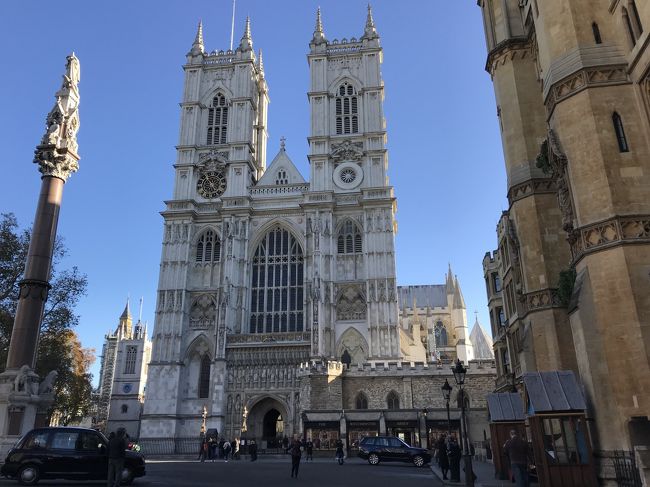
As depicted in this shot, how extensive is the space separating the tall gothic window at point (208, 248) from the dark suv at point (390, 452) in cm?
2583

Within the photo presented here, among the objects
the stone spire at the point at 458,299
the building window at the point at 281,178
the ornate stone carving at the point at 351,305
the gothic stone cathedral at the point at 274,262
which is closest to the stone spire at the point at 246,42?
the gothic stone cathedral at the point at 274,262

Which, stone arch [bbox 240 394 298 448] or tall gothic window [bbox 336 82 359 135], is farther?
tall gothic window [bbox 336 82 359 135]

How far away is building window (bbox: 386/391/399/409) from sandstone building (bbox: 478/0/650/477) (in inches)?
784

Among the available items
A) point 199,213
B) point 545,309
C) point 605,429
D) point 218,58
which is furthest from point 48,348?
point 218,58

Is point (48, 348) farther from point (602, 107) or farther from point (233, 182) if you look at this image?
point (602, 107)

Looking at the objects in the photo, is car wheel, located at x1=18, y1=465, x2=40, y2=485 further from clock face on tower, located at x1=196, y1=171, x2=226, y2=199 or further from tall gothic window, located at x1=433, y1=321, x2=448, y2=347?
tall gothic window, located at x1=433, y1=321, x2=448, y2=347

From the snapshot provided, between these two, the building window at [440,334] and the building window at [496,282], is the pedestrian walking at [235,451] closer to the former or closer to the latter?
the building window at [496,282]

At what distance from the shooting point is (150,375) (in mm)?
42594

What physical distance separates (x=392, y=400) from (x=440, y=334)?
1486 inches

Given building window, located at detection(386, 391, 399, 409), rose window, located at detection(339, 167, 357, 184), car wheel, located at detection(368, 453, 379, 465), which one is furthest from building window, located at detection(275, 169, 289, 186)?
car wheel, located at detection(368, 453, 379, 465)

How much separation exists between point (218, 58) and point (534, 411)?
50154 mm

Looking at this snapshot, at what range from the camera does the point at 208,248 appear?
47.4 m

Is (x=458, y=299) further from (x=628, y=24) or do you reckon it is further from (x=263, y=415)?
(x=628, y=24)

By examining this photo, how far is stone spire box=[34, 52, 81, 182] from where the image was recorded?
18859 mm
